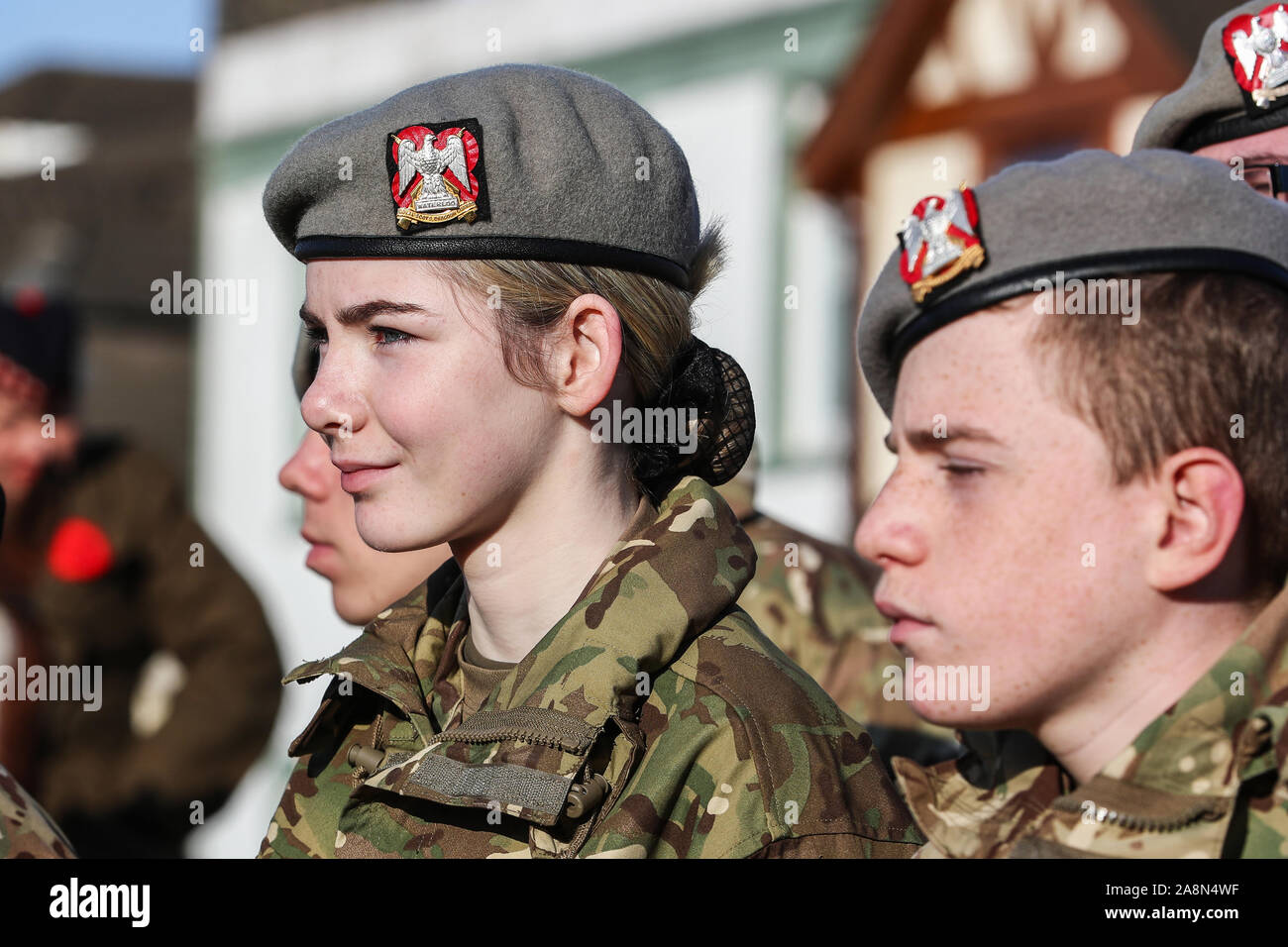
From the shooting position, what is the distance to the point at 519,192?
235 cm

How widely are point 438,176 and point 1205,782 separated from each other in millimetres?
1290

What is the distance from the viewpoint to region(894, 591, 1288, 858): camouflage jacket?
1748mm

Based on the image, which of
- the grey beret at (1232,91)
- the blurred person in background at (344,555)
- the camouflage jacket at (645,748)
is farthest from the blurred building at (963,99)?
the camouflage jacket at (645,748)

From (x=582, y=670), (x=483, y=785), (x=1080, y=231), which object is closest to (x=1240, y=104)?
(x=1080, y=231)

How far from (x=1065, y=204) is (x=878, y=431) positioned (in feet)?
22.1

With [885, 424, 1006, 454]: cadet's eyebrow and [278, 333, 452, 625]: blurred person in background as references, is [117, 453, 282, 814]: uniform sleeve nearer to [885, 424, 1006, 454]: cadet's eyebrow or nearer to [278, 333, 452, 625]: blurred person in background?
[278, 333, 452, 625]: blurred person in background

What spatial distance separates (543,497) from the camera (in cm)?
245

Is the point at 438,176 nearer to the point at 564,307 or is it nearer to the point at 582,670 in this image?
the point at 564,307

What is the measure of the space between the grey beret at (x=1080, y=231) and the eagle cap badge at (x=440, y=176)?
64cm

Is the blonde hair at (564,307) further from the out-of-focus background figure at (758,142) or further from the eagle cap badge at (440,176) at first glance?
the out-of-focus background figure at (758,142)

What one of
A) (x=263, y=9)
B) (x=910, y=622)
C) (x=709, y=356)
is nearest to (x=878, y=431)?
(x=709, y=356)

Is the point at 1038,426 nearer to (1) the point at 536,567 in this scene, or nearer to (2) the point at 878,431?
(1) the point at 536,567

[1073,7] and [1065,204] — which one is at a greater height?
[1073,7]

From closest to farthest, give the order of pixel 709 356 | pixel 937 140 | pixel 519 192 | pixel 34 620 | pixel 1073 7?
pixel 519 192 → pixel 709 356 → pixel 34 620 → pixel 1073 7 → pixel 937 140
